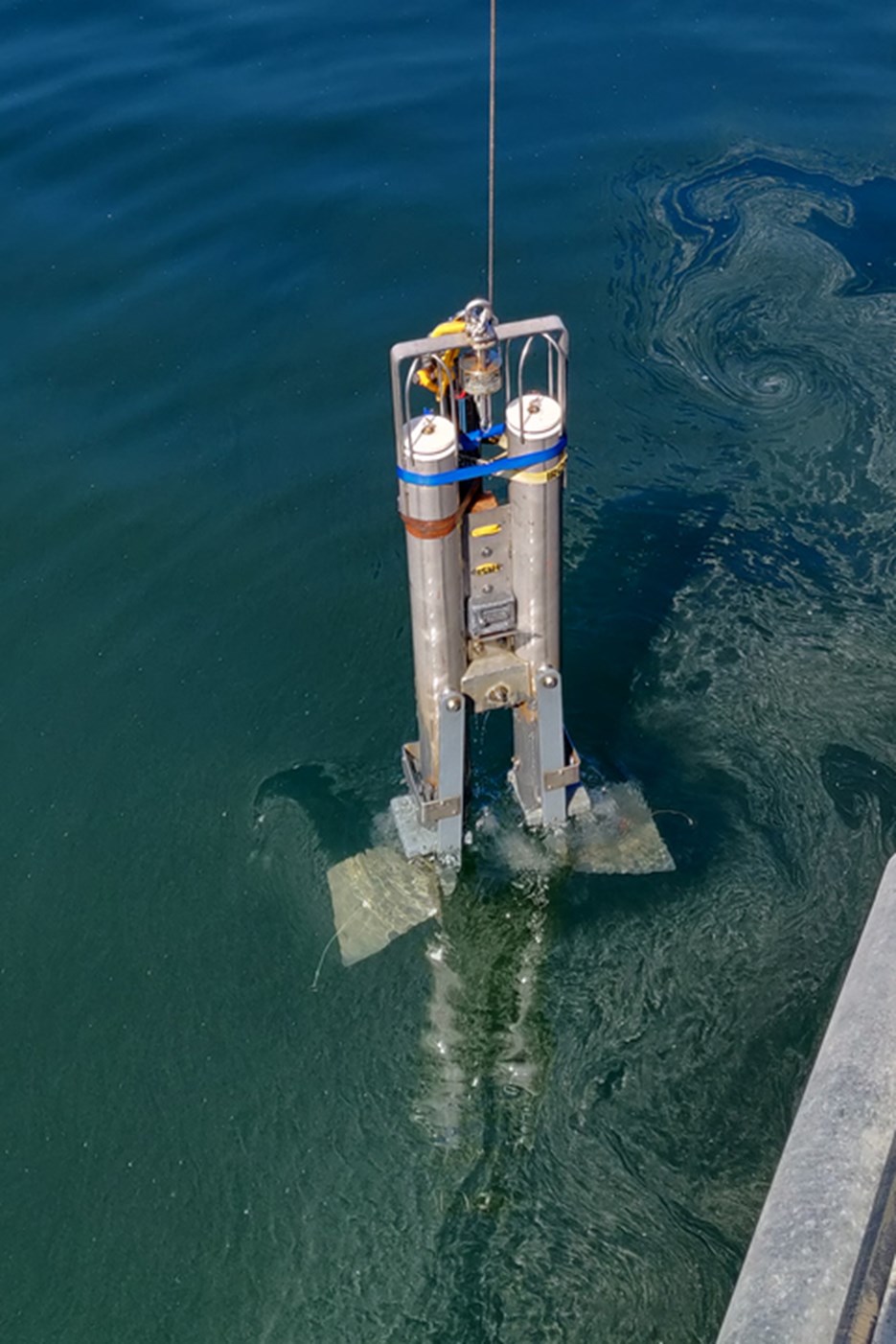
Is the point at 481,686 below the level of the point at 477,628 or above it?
below

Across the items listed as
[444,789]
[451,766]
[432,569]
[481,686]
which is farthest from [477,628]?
[444,789]

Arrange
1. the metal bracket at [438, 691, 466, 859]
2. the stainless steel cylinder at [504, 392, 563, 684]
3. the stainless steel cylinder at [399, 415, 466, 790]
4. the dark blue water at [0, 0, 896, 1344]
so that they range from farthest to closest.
A: the metal bracket at [438, 691, 466, 859] < the dark blue water at [0, 0, 896, 1344] < the stainless steel cylinder at [504, 392, 563, 684] < the stainless steel cylinder at [399, 415, 466, 790]

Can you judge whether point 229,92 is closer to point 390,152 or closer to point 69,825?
point 390,152

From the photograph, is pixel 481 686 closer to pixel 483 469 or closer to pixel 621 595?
pixel 483 469

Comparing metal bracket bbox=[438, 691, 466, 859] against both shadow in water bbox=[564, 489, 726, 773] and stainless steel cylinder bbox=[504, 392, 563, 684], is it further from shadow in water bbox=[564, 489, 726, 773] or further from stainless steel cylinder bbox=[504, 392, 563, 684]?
shadow in water bbox=[564, 489, 726, 773]

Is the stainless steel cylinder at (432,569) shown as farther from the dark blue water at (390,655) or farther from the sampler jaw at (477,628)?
the dark blue water at (390,655)

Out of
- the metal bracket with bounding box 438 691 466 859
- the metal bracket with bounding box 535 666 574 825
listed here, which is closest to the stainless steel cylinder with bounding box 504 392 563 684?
the metal bracket with bounding box 535 666 574 825
